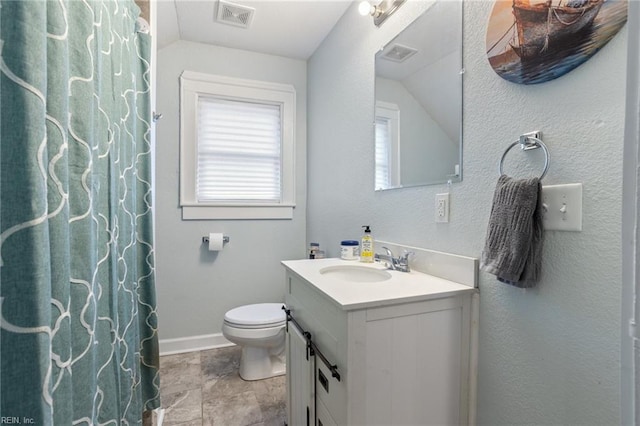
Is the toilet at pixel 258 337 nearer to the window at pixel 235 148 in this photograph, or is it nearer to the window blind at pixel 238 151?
the window at pixel 235 148

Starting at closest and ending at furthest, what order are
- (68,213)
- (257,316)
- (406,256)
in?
1. (68,213)
2. (406,256)
3. (257,316)

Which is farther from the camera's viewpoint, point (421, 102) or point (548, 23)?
point (421, 102)

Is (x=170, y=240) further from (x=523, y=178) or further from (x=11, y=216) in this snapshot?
(x=523, y=178)

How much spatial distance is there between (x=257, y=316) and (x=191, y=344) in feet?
2.70

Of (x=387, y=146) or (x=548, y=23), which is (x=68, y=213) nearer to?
(x=548, y=23)

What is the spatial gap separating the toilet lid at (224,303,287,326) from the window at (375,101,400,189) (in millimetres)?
1058

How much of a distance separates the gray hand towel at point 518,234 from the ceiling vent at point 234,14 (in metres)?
1.95

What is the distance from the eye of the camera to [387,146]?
5.05 ft

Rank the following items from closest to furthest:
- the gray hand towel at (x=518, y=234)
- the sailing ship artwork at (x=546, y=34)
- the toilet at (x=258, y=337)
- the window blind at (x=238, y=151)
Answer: the sailing ship artwork at (x=546, y=34) → the gray hand towel at (x=518, y=234) → the toilet at (x=258, y=337) → the window blind at (x=238, y=151)

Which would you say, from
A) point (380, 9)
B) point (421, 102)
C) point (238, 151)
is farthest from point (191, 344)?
point (380, 9)

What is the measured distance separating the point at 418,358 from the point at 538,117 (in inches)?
31.3

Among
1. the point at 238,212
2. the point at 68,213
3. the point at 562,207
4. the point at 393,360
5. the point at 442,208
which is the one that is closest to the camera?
the point at 68,213

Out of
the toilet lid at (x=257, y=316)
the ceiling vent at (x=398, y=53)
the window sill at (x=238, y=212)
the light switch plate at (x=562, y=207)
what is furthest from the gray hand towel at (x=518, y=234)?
the window sill at (x=238, y=212)

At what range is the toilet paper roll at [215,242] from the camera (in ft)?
7.64
